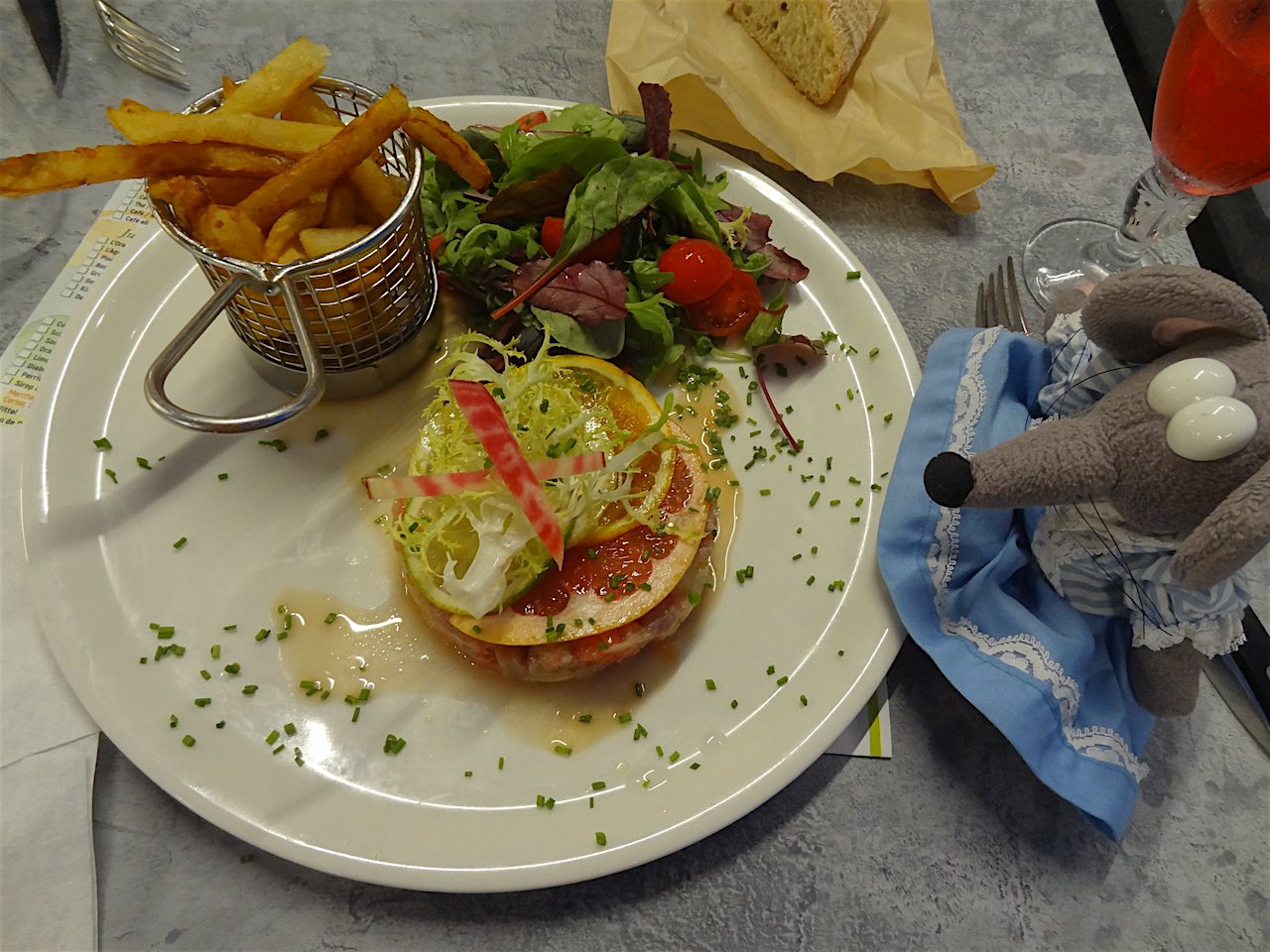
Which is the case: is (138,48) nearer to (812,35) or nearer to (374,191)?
(374,191)

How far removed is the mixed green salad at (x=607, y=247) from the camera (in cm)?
187

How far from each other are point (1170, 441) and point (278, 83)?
167 centimetres

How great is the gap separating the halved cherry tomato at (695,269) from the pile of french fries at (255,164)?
1.86ft

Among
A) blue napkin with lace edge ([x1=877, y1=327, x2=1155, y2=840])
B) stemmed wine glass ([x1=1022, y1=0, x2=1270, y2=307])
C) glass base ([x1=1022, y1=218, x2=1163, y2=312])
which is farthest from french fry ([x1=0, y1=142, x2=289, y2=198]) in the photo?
glass base ([x1=1022, y1=218, x2=1163, y2=312])

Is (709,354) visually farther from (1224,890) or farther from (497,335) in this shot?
(1224,890)

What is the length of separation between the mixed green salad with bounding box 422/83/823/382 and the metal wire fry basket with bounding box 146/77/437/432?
16 centimetres

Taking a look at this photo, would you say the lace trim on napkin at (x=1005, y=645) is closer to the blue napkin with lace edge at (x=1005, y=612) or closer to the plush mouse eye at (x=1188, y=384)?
the blue napkin with lace edge at (x=1005, y=612)

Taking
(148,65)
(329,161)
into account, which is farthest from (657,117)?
(148,65)

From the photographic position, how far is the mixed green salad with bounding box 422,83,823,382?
1.87 meters

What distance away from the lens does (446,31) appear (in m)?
2.67

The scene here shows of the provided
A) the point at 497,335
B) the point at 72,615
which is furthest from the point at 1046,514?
the point at 72,615

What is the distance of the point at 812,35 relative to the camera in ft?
7.31

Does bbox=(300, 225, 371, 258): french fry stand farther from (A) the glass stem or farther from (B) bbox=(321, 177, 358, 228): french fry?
(A) the glass stem

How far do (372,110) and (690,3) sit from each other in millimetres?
1310
